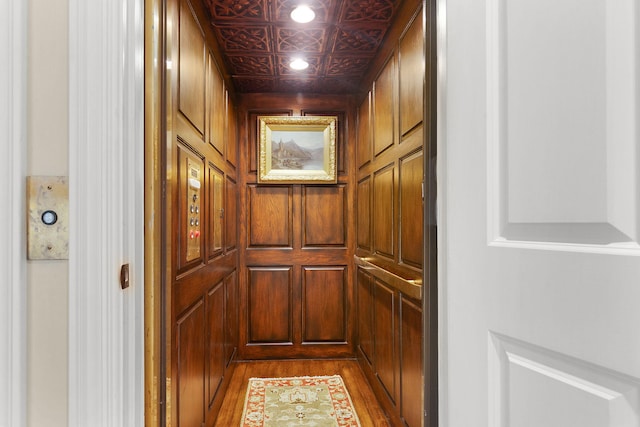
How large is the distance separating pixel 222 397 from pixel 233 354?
610 millimetres

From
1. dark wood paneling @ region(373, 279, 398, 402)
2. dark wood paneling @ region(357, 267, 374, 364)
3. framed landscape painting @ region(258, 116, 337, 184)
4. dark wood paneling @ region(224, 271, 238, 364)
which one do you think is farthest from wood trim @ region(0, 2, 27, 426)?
framed landscape painting @ region(258, 116, 337, 184)

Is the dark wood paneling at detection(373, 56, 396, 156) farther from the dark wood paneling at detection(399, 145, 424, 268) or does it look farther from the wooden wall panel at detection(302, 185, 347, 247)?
the wooden wall panel at detection(302, 185, 347, 247)

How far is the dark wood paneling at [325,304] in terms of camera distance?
343cm

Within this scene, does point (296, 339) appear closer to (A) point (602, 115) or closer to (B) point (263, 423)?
(B) point (263, 423)

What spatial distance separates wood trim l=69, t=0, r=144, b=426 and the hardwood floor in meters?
1.81

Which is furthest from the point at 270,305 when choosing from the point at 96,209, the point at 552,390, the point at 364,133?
the point at 552,390

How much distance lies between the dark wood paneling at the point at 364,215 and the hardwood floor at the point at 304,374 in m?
1.00

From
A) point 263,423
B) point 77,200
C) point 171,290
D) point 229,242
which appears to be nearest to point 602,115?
point 77,200

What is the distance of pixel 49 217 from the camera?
2.41ft

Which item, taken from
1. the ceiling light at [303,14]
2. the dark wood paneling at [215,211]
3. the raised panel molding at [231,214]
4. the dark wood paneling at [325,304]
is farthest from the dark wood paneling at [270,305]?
the ceiling light at [303,14]

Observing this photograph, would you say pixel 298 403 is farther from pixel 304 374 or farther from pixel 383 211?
pixel 383 211

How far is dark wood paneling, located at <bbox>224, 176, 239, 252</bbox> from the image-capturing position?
9.21 ft

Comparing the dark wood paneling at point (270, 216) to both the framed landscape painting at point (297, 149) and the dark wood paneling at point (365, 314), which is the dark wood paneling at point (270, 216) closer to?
the framed landscape painting at point (297, 149)

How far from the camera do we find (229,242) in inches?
114
